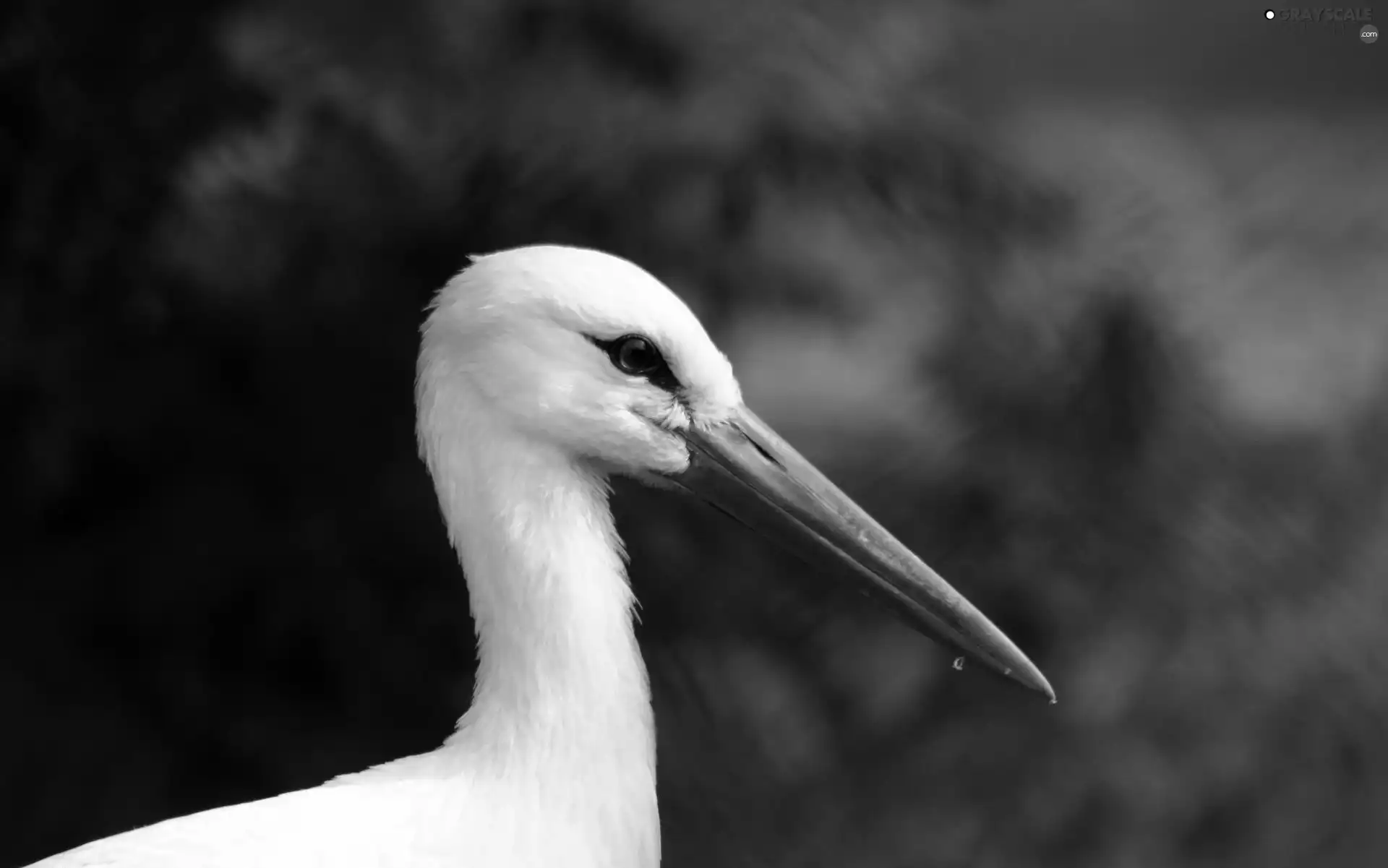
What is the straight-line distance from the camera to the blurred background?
1.87 m

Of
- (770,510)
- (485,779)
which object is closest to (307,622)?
(485,779)

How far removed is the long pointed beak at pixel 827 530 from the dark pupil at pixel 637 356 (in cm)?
9

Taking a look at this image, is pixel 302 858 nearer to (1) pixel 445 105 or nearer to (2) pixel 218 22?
(1) pixel 445 105

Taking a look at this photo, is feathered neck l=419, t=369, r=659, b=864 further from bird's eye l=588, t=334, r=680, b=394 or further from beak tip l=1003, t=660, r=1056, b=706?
beak tip l=1003, t=660, r=1056, b=706

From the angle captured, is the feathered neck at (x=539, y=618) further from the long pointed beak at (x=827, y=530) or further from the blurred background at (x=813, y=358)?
the blurred background at (x=813, y=358)

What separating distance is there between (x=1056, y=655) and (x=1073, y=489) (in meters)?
0.24

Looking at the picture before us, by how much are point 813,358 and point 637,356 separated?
0.80m

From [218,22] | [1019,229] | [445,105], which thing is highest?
[218,22]

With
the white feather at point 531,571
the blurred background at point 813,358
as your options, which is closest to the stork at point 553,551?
the white feather at point 531,571

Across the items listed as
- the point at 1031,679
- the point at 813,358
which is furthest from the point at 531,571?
the point at 813,358

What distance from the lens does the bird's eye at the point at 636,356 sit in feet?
3.61

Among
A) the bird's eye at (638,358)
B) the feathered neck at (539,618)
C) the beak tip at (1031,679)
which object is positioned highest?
the bird's eye at (638,358)

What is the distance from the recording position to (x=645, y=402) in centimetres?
112

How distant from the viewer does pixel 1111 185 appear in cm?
189
